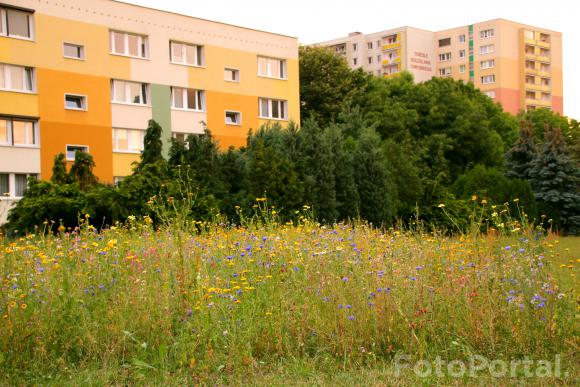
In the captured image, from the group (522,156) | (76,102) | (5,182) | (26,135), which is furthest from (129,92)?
(522,156)

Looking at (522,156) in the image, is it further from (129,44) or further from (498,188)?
(129,44)

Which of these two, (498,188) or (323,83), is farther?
(323,83)

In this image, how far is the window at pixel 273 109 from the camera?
42094mm

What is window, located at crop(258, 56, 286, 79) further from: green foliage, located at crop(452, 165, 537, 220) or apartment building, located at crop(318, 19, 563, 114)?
apartment building, located at crop(318, 19, 563, 114)

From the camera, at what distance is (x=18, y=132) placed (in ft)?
103

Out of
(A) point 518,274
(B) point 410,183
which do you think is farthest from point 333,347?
(B) point 410,183

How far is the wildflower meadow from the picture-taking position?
5.75m

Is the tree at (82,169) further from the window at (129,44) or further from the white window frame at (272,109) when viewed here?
the white window frame at (272,109)

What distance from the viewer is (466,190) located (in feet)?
101

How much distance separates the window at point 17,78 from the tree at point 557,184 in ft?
83.3

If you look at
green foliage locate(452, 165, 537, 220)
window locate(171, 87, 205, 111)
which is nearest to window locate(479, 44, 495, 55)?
window locate(171, 87, 205, 111)

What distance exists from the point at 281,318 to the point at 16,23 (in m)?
29.2

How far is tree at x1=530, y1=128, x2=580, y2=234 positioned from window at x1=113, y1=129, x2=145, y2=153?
20.6 m

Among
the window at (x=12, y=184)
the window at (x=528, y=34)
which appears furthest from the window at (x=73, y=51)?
the window at (x=528, y=34)
